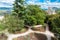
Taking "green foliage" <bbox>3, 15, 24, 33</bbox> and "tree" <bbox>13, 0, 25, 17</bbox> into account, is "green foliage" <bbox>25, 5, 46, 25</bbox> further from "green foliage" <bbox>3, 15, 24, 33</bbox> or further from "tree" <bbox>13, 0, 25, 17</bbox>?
"green foliage" <bbox>3, 15, 24, 33</bbox>

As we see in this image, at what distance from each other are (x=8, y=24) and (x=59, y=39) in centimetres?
176

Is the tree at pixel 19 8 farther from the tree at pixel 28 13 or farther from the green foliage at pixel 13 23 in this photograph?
the green foliage at pixel 13 23

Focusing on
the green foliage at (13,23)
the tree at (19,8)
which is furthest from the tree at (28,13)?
the green foliage at (13,23)

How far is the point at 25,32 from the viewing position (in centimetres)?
615

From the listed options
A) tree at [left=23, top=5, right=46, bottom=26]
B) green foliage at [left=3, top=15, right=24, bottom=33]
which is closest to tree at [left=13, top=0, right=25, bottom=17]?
tree at [left=23, top=5, right=46, bottom=26]

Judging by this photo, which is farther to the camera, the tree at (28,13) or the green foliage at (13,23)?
the tree at (28,13)

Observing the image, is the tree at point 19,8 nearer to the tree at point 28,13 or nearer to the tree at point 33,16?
the tree at point 28,13

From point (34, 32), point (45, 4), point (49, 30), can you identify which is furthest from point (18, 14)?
point (45, 4)

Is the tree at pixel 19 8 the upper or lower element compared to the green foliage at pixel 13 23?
upper

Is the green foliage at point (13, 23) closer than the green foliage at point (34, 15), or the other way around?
the green foliage at point (13, 23)

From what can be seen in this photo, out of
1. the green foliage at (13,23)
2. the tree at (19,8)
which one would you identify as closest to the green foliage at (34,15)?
the tree at (19,8)

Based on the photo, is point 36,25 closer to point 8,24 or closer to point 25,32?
point 25,32

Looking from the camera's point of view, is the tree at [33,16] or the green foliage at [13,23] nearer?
the green foliage at [13,23]

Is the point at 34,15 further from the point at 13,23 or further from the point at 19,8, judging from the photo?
the point at 13,23
